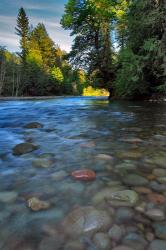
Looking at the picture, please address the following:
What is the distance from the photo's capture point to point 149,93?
52.6 feet

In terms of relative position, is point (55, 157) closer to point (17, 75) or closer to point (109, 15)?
point (109, 15)

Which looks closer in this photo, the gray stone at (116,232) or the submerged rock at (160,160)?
the gray stone at (116,232)

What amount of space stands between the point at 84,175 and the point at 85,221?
2.40 feet

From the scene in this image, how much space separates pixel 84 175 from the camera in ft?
7.43

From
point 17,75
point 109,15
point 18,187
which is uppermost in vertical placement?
point 109,15

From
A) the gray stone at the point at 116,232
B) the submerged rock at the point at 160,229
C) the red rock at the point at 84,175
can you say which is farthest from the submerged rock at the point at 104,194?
the submerged rock at the point at 160,229

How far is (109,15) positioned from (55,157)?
2269 centimetres

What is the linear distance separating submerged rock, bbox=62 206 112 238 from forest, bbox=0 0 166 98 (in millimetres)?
8799

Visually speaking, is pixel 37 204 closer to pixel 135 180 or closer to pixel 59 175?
pixel 59 175

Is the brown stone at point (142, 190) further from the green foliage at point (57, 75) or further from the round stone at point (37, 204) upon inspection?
the green foliage at point (57, 75)

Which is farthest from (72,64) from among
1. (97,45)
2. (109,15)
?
(109,15)

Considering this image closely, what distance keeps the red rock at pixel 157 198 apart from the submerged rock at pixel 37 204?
2.49ft

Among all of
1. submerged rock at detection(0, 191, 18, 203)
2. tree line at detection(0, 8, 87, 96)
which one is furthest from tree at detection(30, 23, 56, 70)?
submerged rock at detection(0, 191, 18, 203)

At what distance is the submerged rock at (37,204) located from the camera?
171 centimetres
